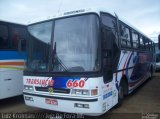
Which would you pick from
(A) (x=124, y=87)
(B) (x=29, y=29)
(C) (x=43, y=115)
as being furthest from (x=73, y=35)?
(A) (x=124, y=87)

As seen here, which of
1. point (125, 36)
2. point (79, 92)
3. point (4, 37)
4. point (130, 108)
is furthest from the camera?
point (4, 37)

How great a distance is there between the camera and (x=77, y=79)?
554cm

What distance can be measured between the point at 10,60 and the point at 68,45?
11.1 feet

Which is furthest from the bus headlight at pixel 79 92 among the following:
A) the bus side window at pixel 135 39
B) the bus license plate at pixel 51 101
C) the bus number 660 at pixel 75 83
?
the bus side window at pixel 135 39

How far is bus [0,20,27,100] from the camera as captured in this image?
26.7ft

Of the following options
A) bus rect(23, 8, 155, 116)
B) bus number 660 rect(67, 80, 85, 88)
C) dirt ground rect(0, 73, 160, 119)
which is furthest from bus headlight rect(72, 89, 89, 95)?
dirt ground rect(0, 73, 160, 119)

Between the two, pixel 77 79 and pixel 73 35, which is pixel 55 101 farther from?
pixel 73 35

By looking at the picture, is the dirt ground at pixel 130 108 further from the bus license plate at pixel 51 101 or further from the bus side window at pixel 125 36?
the bus side window at pixel 125 36

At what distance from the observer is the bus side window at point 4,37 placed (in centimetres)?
809

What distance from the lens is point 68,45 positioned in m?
5.89

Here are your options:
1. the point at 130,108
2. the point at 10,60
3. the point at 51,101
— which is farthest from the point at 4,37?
the point at 130,108

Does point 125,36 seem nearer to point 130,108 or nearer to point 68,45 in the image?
point 130,108

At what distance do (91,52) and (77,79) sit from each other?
0.74 m

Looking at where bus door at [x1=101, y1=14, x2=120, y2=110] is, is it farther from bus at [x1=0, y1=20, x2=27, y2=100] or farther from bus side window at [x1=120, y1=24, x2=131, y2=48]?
bus at [x1=0, y1=20, x2=27, y2=100]
